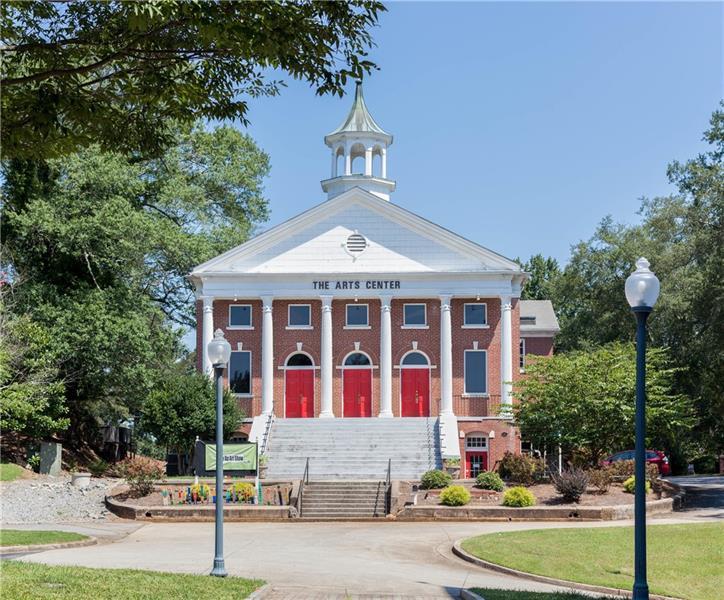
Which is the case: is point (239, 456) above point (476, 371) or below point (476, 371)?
below

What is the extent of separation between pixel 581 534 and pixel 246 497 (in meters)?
11.7

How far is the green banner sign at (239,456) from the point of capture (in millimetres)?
34688

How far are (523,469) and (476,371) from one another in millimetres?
11522

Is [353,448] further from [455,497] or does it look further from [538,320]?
[538,320]

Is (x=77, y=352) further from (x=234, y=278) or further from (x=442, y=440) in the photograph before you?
(x=442, y=440)

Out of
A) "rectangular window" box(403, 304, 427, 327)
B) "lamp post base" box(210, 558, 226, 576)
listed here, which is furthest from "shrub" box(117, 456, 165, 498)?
"lamp post base" box(210, 558, 226, 576)

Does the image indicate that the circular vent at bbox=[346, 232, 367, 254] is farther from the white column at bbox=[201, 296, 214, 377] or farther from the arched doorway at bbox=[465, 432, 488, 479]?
the arched doorway at bbox=[465, 432, 488, 479]

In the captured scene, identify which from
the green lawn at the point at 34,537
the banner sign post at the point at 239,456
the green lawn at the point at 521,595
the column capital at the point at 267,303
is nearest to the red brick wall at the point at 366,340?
the column capital at the point at 267,303

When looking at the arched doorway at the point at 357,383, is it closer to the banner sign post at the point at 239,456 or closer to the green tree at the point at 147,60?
the banner sign post at the point at 239,456

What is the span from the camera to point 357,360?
148 feet

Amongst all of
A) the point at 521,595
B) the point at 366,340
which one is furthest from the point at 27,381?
the point at 521,595

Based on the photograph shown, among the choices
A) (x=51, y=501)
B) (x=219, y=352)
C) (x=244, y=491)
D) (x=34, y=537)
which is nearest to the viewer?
(x=219, y=352)

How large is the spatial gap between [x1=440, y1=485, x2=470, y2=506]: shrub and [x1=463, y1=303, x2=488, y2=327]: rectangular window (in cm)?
1560

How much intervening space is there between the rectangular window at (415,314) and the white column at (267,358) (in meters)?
5.75
